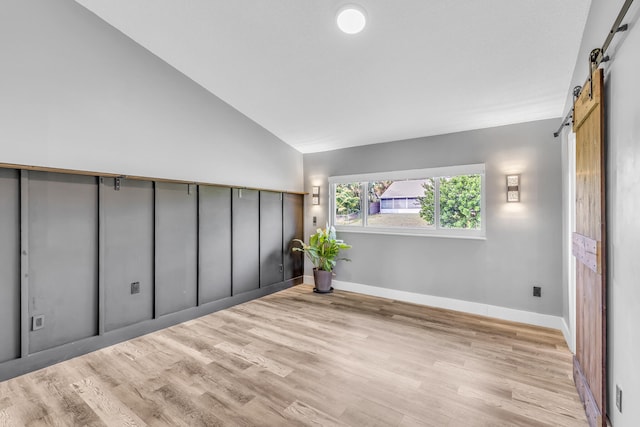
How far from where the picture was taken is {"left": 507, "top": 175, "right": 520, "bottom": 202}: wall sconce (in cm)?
353

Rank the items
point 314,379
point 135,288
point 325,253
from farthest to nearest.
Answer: point 325,253 → point 135,288 → point 314,379

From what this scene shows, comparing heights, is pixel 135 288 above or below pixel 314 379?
above

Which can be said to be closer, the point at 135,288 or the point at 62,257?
the point at 62,257

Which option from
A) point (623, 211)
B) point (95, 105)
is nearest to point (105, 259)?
point (95, 105)

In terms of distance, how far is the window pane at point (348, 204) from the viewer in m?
5.04

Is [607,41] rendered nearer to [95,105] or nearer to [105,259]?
[95,105]

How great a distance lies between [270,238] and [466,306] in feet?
9.85

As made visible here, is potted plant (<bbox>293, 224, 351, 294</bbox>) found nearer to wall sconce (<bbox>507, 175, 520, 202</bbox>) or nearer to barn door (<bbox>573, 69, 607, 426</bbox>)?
wall sconce (<bbox>507, 175, 520, 202</bbox>)

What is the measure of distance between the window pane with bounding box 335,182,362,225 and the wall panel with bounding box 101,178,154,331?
2917 millimetres

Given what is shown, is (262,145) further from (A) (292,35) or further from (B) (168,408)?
(B) (168,408)

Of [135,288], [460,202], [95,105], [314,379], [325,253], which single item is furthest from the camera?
[325,253]

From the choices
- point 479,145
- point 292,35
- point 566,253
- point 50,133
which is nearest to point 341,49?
point 292,35

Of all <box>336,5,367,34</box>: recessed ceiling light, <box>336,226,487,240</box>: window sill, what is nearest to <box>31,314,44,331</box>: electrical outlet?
<box>336,5,367,34</box>: recessed ceiling light

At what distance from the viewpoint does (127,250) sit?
3139 millimetres
